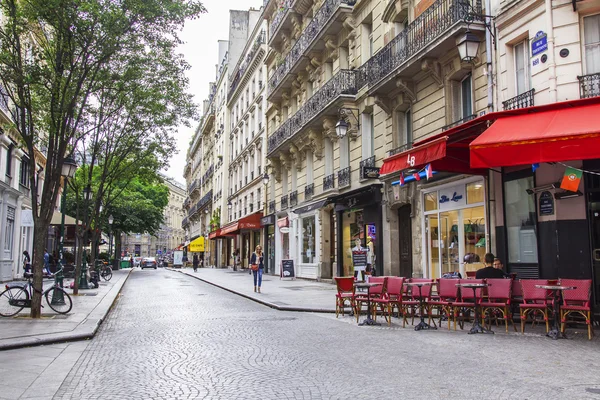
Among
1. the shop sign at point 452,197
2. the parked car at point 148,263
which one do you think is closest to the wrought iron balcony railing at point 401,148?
the shop sign at point 452,197

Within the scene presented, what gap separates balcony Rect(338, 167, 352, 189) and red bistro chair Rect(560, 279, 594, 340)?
1285 cm

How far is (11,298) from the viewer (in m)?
12.4

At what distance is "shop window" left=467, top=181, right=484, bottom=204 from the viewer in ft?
45.7

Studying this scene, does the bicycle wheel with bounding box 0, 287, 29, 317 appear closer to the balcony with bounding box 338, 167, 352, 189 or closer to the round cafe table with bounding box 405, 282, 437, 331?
the round cafe table with bounding box 405, 282, 437, 331

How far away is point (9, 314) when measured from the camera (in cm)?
1205

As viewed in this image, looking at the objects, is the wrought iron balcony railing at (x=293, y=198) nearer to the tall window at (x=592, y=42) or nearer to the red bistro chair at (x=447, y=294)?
the red bistro chair at (x=447, y=294)

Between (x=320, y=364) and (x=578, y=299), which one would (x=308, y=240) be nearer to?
(x=578, y=299)

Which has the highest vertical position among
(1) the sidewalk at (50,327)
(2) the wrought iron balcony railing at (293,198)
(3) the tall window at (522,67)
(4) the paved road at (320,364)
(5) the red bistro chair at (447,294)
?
(3) the tall window at (522,67)

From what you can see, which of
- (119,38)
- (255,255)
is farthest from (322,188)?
(119,38)

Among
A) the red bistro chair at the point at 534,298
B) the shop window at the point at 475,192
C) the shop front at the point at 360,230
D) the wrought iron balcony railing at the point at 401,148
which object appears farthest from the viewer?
the shop front at the point at 360,230

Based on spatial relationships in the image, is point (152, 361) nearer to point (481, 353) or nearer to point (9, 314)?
point (481, 353)

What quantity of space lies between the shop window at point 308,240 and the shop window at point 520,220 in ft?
47.3

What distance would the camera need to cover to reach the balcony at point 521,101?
1184 centimetres

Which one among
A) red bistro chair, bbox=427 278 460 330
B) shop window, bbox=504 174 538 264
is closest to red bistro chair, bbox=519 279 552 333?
red bistro chair, bbox=427 278 460 330
